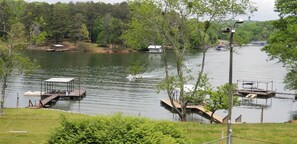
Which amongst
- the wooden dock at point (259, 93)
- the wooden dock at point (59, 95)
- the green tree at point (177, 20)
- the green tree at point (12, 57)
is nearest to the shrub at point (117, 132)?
the green tree at point (177, 20)

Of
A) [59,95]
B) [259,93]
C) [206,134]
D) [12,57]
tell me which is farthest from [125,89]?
[206,134]

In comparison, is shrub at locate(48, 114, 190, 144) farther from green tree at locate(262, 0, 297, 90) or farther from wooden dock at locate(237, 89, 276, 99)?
wooden dock at locate(237, 89, 276, 99)

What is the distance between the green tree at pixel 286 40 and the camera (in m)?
30.7

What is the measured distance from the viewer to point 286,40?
32.4 m

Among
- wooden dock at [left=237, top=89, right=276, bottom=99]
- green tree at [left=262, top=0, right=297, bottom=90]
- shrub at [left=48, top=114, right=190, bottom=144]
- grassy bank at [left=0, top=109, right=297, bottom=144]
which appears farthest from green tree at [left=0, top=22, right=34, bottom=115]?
wooden dock at [left=237, top=89, right=276, bottom=99]

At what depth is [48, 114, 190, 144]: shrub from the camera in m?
9.40

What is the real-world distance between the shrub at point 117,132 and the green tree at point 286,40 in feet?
72.2

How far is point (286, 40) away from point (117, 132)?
1027 inches

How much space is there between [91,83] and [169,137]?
4992 cm

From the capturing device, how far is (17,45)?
101ft

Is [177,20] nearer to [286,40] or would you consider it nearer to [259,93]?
[286,40]

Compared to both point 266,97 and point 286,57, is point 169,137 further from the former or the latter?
point 266,97

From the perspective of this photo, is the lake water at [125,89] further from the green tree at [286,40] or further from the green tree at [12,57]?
the green tree at [12,57]

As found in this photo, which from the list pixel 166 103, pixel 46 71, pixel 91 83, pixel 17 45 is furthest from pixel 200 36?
pixel 46 71
